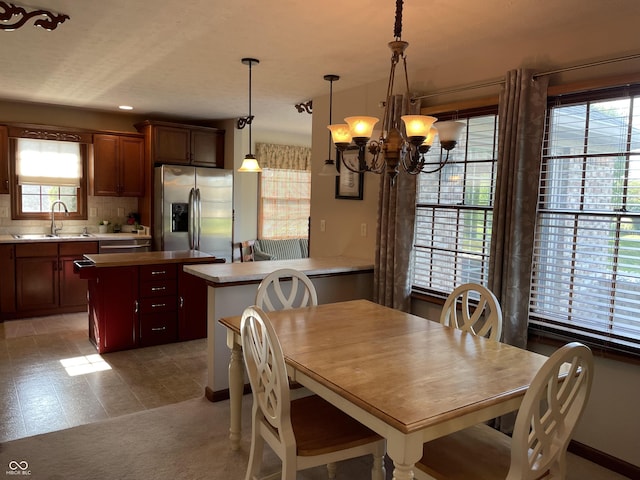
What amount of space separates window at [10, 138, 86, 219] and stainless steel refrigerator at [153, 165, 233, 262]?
3.48 feet

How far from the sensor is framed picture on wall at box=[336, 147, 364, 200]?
13.6ft

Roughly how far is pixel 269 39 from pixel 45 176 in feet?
13.5

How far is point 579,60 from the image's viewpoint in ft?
8.71

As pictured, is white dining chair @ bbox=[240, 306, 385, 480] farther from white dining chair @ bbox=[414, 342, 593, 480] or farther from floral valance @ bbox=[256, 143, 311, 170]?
floral valance @ bbox=[256, 143, 311, 170]

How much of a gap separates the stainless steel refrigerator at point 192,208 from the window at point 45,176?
1061 mm

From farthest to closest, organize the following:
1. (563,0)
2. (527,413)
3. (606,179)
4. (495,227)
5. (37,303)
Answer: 1. (37,303)
2. (495,227)
3. (606,179)
4. (563,0)
5. (527,413)

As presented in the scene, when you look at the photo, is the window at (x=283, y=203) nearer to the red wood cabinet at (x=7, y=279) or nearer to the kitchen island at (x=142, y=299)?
the kitchen island at (x=142, y=299)

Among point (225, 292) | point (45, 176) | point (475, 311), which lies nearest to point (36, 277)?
point (45, 176)

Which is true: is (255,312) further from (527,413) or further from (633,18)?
(633,18)

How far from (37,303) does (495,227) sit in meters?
4.96

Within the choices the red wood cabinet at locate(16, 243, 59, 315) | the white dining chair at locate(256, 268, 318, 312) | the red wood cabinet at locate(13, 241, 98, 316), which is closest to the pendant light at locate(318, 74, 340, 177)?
the white dining chair at locate(256, 268, 318, 312)

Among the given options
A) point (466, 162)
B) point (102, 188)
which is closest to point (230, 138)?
point (102, 188)

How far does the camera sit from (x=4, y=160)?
17.7ft

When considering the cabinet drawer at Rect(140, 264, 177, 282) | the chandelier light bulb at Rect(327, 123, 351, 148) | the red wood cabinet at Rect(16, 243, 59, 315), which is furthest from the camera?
the red wood cabinet at Rect(16, 243, 59, 315)
